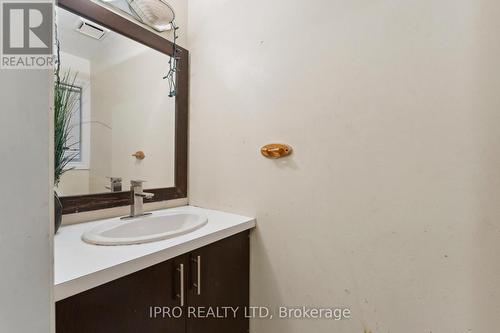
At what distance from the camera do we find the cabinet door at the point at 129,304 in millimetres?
576

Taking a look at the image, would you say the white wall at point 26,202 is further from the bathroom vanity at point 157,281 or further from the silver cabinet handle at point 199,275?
the silver cabinet handle at point 199,275

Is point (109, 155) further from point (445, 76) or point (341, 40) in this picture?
point (445, 76)

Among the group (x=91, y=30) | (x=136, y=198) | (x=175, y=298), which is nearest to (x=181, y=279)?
(x=175, y=298)

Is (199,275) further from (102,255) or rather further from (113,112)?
(113,112)

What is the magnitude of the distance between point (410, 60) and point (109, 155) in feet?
4.25

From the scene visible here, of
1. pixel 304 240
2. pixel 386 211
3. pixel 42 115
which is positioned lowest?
pixel 304 240

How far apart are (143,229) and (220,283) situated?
0.43 meters

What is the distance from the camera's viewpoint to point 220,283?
3.22ft

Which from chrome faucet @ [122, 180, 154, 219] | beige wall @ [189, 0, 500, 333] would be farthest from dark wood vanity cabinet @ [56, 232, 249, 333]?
chrome faucet @ [122, 180, 154, 219]

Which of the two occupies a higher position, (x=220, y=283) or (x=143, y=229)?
(x=143, y=229)

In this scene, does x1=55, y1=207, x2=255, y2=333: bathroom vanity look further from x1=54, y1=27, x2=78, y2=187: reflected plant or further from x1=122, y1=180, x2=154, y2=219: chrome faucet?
x1=54, y1=27, x2=78, y2=187: reflected plant

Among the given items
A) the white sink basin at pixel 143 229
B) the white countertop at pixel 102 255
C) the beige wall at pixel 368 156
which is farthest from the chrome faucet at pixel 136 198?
the beige wall at pixel 368 156

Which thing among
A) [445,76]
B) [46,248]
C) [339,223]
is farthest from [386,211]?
[46,248]

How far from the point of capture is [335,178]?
91 cm
